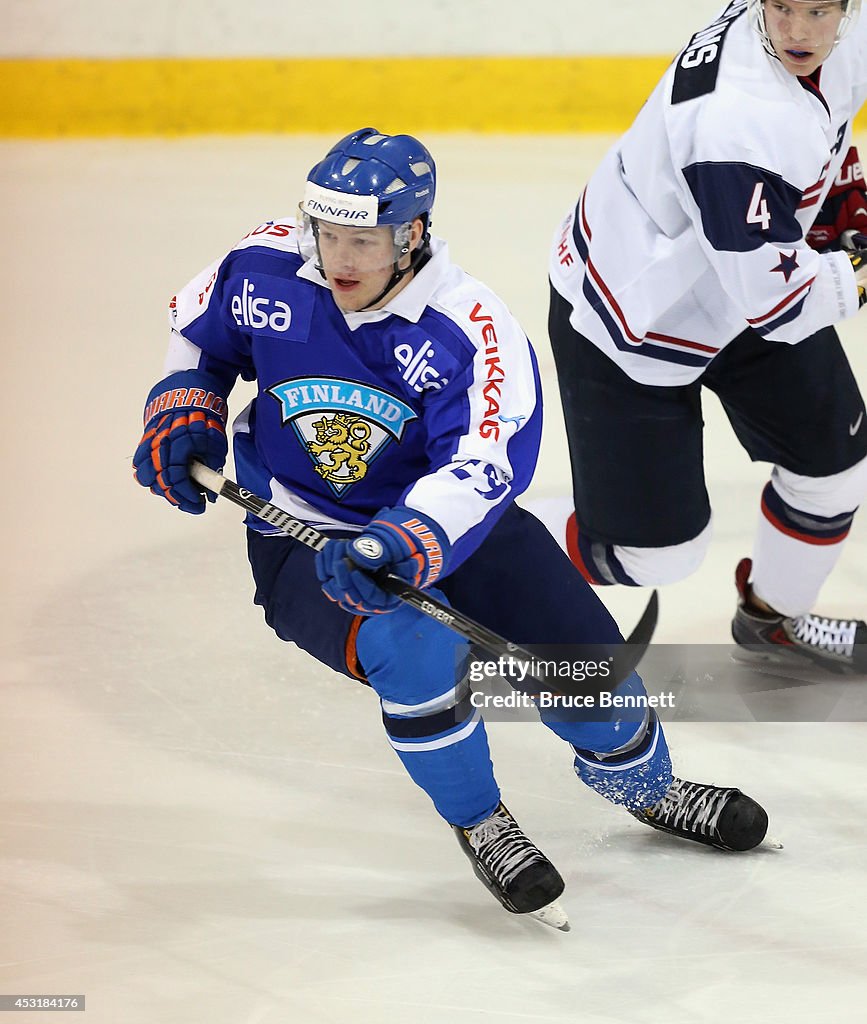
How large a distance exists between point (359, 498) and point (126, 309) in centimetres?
223

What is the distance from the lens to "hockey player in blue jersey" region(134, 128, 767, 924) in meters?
1.83

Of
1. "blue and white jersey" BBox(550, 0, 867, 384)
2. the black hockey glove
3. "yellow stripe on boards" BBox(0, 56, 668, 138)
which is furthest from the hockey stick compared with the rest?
"yellow stripe on boards" BBox(0, 56, 668, 138)

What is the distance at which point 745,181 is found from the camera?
2.02 metres

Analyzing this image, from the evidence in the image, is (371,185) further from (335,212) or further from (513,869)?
(513,869)

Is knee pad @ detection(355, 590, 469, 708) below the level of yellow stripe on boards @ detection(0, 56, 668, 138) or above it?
below

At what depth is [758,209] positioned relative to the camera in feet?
6.64

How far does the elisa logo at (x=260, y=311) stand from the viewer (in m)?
1.93

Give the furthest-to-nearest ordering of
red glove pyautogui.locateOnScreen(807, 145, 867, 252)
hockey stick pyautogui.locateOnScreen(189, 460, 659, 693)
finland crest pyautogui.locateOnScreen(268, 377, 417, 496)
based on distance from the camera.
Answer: red glove pyautogui.locateOnScreen(807, 145, 867, 252)
finland crest pyautogui.locateOnScreen(268, 377, 417, 496)
hockey stick pyautogui.locateOnScreen(189, 460, 659, 693)

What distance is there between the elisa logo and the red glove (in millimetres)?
984

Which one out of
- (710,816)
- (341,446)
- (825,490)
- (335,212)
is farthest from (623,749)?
(335,212)

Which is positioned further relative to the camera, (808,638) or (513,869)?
(808,638)

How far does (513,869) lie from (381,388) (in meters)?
0.65

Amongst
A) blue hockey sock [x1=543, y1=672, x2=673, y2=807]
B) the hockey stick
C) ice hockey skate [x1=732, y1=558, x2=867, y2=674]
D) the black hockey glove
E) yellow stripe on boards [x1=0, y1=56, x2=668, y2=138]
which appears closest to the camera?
the hockey stick

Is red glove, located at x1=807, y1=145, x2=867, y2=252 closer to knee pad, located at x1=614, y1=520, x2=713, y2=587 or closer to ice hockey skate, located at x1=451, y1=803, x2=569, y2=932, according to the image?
knee pad, located at x1=614, y1=520, x2=713, y2=587
